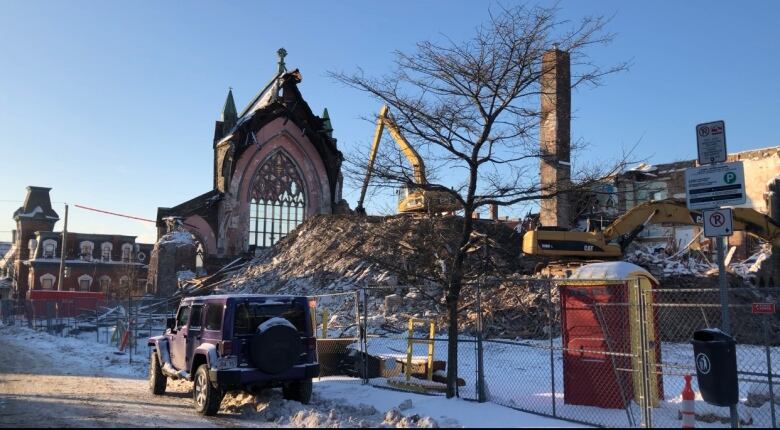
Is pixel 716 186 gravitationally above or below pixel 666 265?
below

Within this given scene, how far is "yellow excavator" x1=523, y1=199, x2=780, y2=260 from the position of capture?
19.5m

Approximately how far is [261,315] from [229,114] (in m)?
42.4

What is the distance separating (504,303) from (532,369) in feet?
24.5

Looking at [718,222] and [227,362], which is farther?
[227,362]

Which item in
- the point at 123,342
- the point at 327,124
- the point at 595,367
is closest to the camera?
the point at 595,367

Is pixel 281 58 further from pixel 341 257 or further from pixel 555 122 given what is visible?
pixel 555 122

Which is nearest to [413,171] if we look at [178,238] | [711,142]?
[711,142]

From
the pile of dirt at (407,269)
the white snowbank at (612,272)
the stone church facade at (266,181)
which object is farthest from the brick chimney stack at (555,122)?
the stone church facade at (266,181)

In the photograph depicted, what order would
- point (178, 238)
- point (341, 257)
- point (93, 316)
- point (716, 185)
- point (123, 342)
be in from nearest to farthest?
point (716, 185)
point (123, 342)
point (341, 257)
point (93, 316)
point (178, 238)

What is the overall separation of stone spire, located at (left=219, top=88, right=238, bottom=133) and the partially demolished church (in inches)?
29.3

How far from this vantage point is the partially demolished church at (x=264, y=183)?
43.0 m

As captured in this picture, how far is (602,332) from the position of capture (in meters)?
9.67

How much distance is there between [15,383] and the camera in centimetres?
1413

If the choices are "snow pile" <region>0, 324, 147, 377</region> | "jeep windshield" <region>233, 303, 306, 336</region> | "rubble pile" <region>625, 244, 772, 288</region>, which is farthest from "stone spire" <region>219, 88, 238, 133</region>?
"jeep windshield" <region>233, 303, 306, 336</region>
